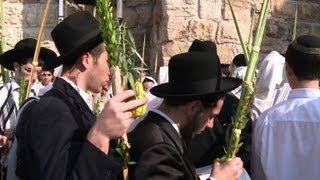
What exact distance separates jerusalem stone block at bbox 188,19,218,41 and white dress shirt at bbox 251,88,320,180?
418 centimetres

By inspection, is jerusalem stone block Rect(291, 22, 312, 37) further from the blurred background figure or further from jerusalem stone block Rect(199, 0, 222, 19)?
the blurred background figure

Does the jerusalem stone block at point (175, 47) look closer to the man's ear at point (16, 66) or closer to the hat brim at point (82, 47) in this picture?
the man's ear at point (16, 66)

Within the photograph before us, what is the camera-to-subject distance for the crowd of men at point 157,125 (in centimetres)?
218

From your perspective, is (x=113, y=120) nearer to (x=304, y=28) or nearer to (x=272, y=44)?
(x=272, y=44)

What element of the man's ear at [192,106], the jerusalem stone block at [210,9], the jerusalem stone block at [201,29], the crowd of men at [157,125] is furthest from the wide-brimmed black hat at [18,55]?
the jerusalem stone block at [210,9]

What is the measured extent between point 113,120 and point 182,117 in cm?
45

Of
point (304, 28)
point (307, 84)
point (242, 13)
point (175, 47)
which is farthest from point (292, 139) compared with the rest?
point (304, 28)

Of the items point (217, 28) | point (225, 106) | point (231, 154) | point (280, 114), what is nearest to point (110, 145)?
point (231, 154)

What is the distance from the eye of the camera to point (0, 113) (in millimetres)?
4309

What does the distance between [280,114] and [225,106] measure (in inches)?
23.8

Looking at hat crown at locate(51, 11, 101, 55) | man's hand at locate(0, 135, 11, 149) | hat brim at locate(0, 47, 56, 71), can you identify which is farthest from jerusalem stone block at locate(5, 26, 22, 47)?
hat crown at locate(51, 11, 101, 55)

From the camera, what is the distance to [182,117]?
247cm

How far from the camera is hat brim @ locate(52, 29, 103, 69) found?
246 centimetres

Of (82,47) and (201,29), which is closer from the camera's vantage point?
(82,47)
